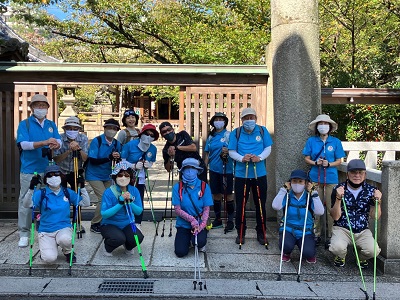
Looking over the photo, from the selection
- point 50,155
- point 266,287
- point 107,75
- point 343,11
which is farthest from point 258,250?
point 343,11

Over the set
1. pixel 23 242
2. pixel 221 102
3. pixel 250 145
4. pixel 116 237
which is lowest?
pixel 23 242

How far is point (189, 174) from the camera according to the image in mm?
5324

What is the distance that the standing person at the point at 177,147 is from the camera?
20.1 feet

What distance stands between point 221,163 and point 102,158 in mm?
1890

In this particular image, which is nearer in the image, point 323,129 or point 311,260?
point 311,260

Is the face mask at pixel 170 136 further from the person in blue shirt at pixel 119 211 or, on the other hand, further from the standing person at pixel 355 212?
the standing person at pixel 355 212

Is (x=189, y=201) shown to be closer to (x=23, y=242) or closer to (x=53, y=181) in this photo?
(x=53, y=181)

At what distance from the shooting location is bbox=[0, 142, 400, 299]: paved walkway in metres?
4.18

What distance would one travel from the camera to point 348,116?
39.5 feet

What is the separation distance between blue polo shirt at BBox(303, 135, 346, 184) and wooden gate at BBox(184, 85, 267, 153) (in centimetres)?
158

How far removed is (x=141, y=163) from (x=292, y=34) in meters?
3.14

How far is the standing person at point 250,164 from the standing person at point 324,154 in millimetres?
637

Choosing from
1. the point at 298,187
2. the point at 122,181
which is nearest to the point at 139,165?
the point at 122,181

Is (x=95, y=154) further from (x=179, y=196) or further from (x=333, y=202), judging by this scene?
(x=333, y=202)
